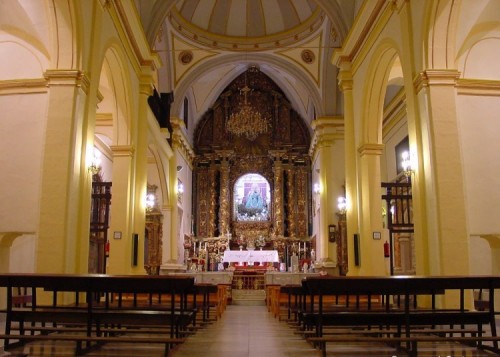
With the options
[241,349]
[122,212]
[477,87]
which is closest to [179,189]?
[122,212]

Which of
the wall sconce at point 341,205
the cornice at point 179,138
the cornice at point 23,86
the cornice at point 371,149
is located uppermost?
the cornice at point 179,138

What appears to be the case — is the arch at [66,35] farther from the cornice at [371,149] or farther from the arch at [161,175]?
the arch at [161,175]

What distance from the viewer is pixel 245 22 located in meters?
19.4

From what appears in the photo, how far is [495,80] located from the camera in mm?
9406

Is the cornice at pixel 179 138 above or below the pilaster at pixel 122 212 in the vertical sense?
above

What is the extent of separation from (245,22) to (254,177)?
7978mm

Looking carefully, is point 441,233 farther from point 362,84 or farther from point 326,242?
point 326,242

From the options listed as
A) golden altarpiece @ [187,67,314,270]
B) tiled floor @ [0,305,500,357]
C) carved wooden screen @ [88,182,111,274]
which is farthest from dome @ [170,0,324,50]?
tiled floor @ [0,305,500,357]

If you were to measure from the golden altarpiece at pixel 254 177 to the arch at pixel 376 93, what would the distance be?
11.7 metres

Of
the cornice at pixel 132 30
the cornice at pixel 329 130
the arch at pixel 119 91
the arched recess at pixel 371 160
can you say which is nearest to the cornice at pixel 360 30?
the arched recess at pixel 371 160

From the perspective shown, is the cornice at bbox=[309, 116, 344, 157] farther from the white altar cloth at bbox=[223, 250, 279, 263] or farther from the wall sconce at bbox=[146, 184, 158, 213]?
the wall sconce at bbox=[146, 184, 158, 213]

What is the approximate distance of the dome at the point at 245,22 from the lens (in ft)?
60.1

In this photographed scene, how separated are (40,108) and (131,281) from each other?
Result: 595cm

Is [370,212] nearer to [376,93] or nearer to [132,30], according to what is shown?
[376,93]
